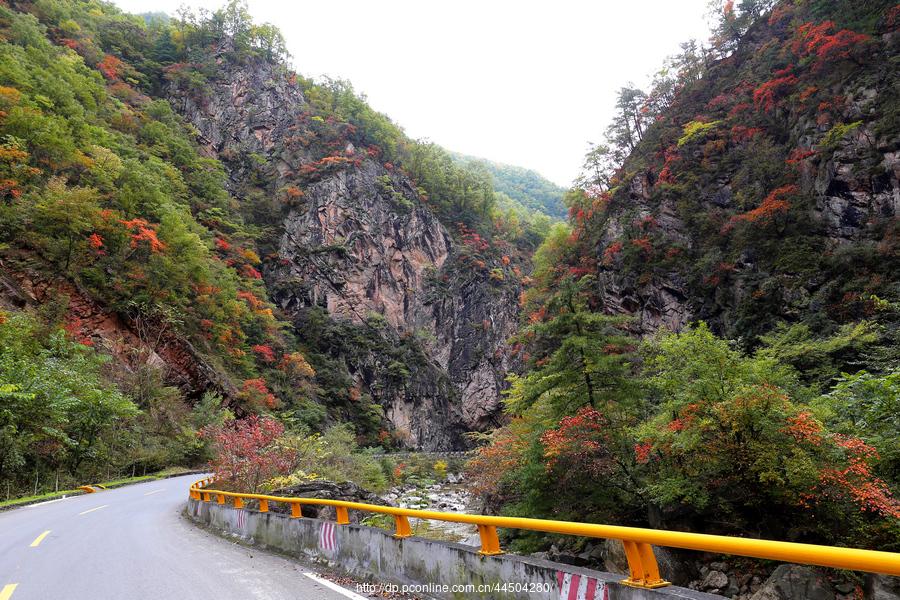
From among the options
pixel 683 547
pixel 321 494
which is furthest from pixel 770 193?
pixel 683 547

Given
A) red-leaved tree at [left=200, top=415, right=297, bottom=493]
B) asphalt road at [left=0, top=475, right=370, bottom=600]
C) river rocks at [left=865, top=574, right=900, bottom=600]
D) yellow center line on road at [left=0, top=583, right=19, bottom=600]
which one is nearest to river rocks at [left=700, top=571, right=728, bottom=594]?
river rocks at [left=865, top=574, right=900, bottom=600]

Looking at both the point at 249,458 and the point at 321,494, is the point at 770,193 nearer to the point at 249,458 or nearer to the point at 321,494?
the point at 321,494

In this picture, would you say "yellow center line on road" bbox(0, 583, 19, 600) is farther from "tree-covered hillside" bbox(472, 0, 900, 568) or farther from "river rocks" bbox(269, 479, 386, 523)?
"tree-covered hillside" bbox(472, 0, 900, 568)

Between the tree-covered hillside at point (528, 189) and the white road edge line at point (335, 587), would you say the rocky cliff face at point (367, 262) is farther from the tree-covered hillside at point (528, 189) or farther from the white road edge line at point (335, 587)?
the tree-covered hillside at point (528, 189)

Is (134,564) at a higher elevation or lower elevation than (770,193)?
lower

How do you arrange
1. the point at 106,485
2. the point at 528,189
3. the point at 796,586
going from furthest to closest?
the point at 528,189, the point at 106,485, the point at 796,586

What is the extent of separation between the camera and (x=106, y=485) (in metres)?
20.2

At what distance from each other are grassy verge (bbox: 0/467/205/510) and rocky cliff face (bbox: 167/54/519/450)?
22925 millimetres

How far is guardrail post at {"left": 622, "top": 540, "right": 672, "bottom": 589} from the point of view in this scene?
2.94 meters

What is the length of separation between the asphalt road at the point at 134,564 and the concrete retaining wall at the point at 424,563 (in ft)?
1.12

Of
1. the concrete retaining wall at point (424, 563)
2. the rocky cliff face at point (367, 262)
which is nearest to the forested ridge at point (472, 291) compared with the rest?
the rocky cliff face at point (367, 262)

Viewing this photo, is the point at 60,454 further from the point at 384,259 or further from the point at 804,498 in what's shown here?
the point at 384,259

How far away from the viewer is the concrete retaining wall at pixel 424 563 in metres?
3.23

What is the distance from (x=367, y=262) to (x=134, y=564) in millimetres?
48044
